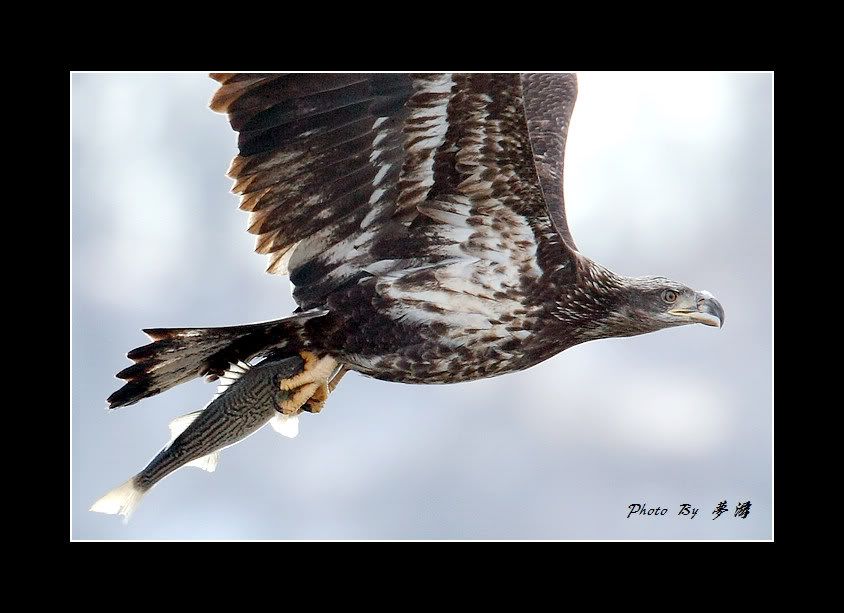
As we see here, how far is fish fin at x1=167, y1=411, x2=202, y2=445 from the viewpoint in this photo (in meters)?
5.80

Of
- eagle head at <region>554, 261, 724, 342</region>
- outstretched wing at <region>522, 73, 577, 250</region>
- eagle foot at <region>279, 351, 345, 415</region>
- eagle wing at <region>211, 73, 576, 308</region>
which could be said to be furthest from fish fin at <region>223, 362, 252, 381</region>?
outstretched wing at <region>522, 73, 577, 250</region>

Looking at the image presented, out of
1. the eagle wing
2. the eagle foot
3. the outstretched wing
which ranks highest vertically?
the outstretched wing

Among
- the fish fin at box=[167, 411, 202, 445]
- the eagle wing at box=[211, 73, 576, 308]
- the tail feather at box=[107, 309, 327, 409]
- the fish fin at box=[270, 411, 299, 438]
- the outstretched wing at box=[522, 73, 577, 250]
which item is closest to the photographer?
the eagle wing at box=[211, 73, 576, 308]

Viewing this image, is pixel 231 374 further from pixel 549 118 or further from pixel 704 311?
pixel 549 118

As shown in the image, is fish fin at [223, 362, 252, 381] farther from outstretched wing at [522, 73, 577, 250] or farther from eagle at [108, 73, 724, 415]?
outstretched wing at [522, 73, 577, 250]

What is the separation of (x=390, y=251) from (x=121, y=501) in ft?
6.29

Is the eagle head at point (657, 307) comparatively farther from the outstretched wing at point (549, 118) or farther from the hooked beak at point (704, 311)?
the outstretched wing at point (549, 118)

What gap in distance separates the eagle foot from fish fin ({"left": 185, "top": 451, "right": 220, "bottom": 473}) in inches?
20.1

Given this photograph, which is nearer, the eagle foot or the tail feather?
the tail feather

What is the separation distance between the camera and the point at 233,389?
227 inches

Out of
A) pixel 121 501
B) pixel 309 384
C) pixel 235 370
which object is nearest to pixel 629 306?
pixel 309 384

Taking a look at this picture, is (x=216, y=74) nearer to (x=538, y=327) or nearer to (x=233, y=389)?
(x=233, y=389)

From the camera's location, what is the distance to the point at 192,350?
218 inches

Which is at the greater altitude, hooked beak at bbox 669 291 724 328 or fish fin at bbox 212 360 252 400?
hooked beak at bbox 669 291 724 328
